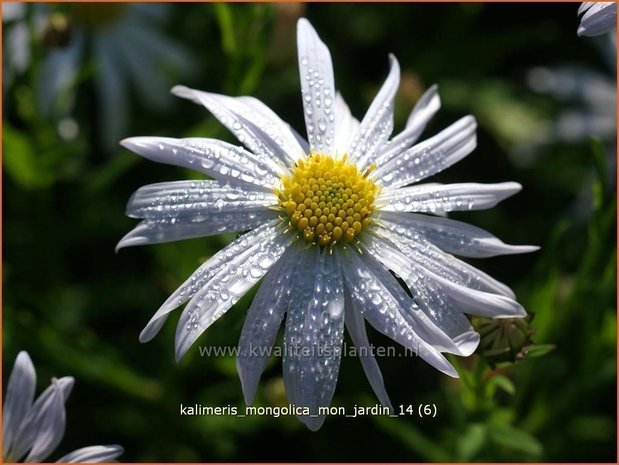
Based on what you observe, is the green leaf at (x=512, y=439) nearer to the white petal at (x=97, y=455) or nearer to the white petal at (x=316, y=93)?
the white petal at (x=316, y=93)

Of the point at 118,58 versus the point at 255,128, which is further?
the point at 118,58

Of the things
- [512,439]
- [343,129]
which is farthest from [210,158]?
[512,439]

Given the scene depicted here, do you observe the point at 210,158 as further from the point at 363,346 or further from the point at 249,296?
the point at 363,346

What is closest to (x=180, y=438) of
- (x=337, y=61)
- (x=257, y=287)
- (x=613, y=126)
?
(x=257, y=287)

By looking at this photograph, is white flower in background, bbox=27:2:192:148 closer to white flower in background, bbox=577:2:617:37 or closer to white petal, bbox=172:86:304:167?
white petal, bbox=172:86:304:167

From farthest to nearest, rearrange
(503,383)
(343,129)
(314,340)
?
(343,129), (503,383), (314,340)

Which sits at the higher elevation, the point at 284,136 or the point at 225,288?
the point at 284,136

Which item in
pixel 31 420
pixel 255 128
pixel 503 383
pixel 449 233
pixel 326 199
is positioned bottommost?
pixel 503 383

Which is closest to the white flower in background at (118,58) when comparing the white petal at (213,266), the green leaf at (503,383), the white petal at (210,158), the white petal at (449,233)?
the white petal at (210,158)
